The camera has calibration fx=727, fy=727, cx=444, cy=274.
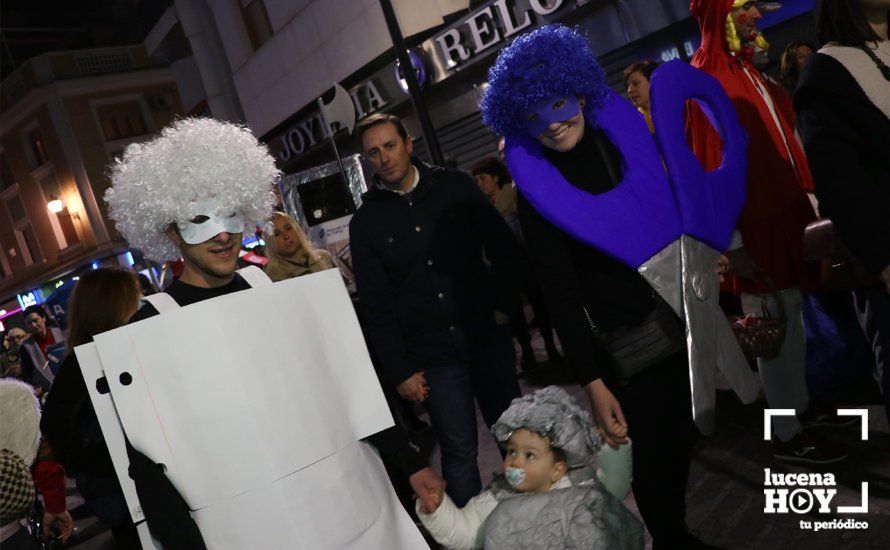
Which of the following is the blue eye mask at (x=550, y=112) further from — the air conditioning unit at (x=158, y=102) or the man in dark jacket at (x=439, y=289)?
the air conditioning unit at (x=158, y=102)

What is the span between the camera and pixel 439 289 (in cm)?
372

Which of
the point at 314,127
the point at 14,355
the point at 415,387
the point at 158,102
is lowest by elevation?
the point at 415,387

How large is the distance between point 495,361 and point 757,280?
4.40 ft

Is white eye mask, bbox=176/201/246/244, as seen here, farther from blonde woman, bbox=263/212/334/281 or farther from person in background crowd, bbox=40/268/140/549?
blonde woman, bbox=263/212/334/281

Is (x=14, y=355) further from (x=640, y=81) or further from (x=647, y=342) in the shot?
(x=647, y=342)

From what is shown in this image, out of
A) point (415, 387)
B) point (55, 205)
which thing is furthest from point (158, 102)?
point (415, 387)

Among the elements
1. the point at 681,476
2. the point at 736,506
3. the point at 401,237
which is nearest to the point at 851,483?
the point at 736,506

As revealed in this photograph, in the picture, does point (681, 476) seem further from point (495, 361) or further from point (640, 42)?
point (640, 42)

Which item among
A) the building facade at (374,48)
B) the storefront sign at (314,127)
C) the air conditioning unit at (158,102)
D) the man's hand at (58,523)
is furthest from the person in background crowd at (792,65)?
the air conditioning unit at (158,102)

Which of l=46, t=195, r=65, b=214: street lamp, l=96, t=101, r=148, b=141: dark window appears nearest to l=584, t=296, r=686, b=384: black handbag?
l=46, t=195, r=65, b=214: street lamp

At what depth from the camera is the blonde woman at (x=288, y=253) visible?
5781 millimetres

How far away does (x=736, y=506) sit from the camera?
354 centimetres

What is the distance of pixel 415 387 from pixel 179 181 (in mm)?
1734

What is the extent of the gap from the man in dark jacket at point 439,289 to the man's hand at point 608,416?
42.6 inches
